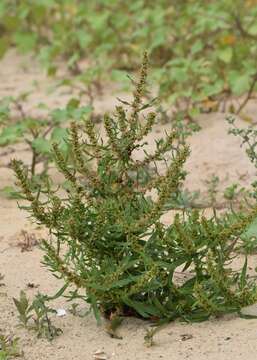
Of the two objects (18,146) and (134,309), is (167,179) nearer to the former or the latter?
(134,309)

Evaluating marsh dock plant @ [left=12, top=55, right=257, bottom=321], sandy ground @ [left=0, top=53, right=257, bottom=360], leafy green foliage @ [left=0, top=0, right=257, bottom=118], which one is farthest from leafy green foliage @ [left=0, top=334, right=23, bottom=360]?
leafy green foliage @ [left=0, top=0, right=257, bottom=118]

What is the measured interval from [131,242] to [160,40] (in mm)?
3154

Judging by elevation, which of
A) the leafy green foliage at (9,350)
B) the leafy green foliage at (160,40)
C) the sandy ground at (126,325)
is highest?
the leafy green foliage at (160,40)

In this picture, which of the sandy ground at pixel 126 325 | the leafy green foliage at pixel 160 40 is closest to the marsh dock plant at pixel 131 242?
the sandy ground at pixel 126 325

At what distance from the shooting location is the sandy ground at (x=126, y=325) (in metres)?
2.71

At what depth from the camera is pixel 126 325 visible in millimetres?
2912

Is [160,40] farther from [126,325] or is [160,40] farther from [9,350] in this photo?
[9,350]

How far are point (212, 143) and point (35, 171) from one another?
934 millimetres

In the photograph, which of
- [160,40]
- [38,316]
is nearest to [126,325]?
[38,316]

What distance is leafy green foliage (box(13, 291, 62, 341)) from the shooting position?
2875mm

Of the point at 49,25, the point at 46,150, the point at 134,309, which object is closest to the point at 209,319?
the point at 134,309

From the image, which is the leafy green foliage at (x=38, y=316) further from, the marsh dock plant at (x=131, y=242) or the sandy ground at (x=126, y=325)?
the marsh dock plant at (x=131, y=242)

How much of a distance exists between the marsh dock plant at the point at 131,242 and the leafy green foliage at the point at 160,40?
2167 mm

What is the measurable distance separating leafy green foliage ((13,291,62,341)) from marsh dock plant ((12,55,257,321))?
0.14m
